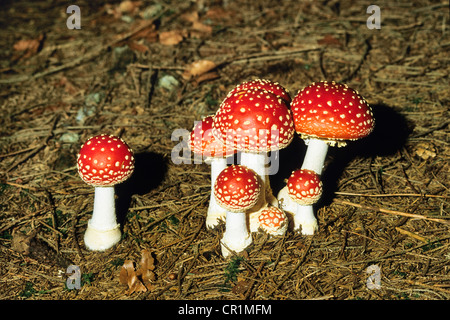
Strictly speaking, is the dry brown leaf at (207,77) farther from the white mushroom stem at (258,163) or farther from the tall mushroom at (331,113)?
the tall mushroom at (331,113)

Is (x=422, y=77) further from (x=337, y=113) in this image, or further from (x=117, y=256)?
(x=117, y=256)

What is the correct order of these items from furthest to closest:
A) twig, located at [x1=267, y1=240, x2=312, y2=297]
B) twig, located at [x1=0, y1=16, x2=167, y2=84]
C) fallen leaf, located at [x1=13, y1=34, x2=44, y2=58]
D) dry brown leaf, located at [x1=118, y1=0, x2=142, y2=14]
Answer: dry brown leaf, located at [x1=118, y1=0, x2=142, y2=14]
fallen leaf, located at [x1=13, y1=34, x2=44, y2=58]
twig, located at [x1=0, y1=16, x2=167, y2=84]
twig, located at [x1=267, y1=240, x2=312, y2=297]

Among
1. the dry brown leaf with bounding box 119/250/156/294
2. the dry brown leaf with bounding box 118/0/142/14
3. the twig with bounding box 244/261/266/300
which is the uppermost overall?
the dry brown leaf with bounding box 118/0/142/14

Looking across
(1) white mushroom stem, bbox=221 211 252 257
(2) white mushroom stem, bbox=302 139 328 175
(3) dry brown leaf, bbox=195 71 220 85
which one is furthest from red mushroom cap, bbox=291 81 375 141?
(3) dry brown leaf, bbox=195 71 220 85

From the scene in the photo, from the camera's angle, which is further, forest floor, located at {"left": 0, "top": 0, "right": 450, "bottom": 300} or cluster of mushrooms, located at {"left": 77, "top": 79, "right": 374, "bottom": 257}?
forest floor, located at {"left": 0, "top": 0, "right": 450, "bottom": 300}

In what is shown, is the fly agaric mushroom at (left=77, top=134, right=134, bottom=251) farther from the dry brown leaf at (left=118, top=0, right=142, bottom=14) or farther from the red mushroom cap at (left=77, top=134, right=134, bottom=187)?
the dry brown leaf at (left=118, top=0, right=142, bottom=14)

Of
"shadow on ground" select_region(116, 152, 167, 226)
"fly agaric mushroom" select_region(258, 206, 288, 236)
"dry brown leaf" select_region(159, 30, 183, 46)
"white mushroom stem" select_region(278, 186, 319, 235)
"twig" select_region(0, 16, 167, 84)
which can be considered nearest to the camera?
"fly agaric mushroom" select_region(258, 206, 288, 236)

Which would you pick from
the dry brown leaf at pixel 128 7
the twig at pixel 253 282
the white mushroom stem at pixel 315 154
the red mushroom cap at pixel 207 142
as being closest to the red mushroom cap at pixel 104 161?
the red mushroom cap at pixel 207 142
